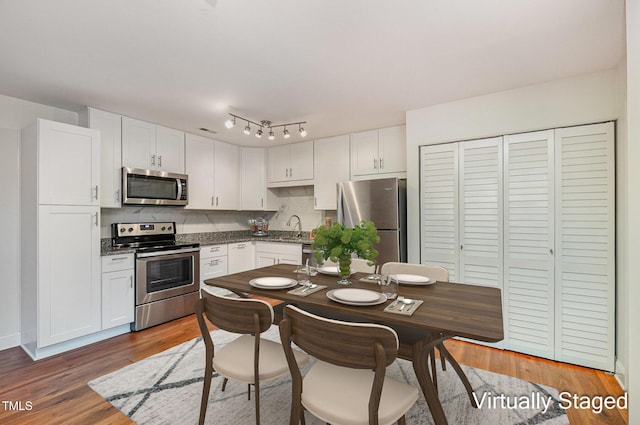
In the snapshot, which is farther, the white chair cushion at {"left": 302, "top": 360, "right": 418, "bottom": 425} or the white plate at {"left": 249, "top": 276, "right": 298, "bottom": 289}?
the white plate at {"left": 249, "top": 276, "right": 298, "bottom": 289}

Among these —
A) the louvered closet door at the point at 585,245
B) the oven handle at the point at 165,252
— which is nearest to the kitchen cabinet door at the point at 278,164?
the oven handle at the point at 165,252

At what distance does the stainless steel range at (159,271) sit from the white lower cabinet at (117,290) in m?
0.06

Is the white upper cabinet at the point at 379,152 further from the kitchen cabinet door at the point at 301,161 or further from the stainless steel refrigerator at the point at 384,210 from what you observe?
the kitchen cabinet door at the point at 301,161

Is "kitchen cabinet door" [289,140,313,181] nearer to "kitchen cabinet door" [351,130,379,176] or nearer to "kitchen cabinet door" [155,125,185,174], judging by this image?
"kitchen cabinet door" [351,130,379,176]

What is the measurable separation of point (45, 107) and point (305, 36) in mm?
2858

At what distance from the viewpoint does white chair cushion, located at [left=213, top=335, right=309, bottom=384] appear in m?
1.52

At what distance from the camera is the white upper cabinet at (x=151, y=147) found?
331cm

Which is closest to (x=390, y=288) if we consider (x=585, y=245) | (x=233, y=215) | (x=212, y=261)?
(x=585, y=245)

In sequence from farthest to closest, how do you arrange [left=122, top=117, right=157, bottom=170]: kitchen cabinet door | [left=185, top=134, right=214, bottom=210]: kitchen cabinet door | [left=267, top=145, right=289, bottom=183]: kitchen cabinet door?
[left=267, top=145, right=289, bottom=183]: kitchen cabinet door
[left=185, top=134, right=214, bottom=210]: kitchen cabinet door
[left=122, top=117, right=157, bottom=170]: kitchen cabinet door

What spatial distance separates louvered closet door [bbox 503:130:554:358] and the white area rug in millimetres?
580

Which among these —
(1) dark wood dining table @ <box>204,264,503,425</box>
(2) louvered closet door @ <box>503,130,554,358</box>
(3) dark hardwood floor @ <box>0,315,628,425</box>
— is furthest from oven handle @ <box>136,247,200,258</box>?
(2) louvered closet door @ <box>503,130,554,358</box>

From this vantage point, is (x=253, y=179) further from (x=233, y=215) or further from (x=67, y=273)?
(x=67, y=273)

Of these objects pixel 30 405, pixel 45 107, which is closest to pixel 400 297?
pixel 30 405

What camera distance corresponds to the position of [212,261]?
3.94 metres
